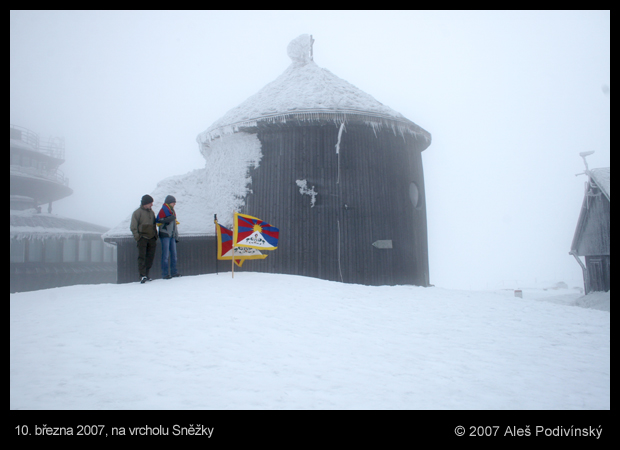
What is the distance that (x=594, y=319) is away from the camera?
26.9ft

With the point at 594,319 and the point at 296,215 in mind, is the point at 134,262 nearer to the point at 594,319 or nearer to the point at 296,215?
the point at 296,215

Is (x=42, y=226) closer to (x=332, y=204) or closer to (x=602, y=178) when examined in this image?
(x=332, y=204)

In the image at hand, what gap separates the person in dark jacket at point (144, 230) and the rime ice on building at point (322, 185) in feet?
9.16

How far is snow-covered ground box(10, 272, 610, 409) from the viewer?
13.2ft

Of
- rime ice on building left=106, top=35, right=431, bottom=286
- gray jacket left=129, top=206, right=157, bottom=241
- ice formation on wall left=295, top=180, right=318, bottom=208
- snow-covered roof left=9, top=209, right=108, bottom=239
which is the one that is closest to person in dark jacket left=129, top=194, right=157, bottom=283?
gray jacket left=129, top=206, right=157, bottom=241

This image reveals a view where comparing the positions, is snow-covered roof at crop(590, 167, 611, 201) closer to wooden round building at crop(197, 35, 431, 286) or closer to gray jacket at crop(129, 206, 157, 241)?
wooden round building at crop(197, 35, 431, 286)

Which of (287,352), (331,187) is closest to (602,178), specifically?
(331,187)

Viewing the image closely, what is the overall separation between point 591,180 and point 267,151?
55.2 ft

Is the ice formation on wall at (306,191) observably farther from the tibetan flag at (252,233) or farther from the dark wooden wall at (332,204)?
the tibetan flag at (252,233)

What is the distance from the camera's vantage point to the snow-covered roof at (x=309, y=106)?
11445 millimetres

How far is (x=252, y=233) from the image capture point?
384 inches

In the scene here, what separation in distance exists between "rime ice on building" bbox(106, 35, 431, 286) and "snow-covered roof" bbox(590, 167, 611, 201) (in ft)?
38.2

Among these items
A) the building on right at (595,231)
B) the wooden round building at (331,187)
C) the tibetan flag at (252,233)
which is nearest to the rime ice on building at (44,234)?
the wooden round building at (331,187)

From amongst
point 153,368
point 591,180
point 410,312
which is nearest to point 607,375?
point 410,312
